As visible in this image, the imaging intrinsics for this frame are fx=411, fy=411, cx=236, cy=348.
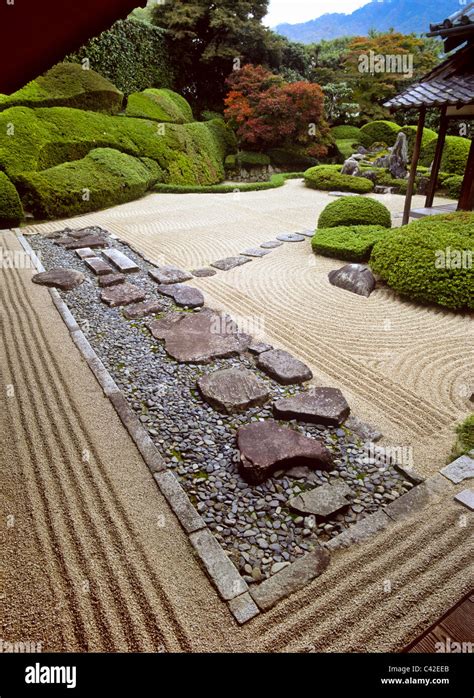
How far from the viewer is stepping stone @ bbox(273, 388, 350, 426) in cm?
402

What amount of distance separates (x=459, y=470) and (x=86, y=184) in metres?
12.4

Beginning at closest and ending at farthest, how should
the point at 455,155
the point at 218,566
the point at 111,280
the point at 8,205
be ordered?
the point at 218,566 → the point at 111,280 → the point at 8,205 → the point at 455,155

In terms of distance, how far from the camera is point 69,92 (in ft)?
48.6

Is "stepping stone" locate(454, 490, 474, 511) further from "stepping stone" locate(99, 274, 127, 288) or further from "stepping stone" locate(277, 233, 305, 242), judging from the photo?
"stepping stone" locate(277, 233, 305, 242)

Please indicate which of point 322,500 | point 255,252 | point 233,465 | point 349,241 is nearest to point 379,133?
point 349,241

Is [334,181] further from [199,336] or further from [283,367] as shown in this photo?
[283,367]

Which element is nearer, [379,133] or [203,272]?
[203,272]

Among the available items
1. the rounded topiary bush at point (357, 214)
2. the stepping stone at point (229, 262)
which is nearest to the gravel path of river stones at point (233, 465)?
the stepping stone at point (229, 262)

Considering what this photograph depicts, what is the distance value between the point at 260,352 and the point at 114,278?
357 centimetres

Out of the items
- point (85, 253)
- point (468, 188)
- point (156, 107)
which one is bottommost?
point (85, 253)

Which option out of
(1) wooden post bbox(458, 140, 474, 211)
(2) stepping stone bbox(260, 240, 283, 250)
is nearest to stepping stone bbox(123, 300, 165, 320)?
(2) stepping stone bbox(260, 240, 283, 250)

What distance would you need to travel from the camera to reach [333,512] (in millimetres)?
3037

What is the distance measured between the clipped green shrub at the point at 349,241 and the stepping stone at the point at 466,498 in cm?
605

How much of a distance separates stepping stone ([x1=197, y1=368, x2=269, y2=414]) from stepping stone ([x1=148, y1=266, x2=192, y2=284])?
3.31 m
